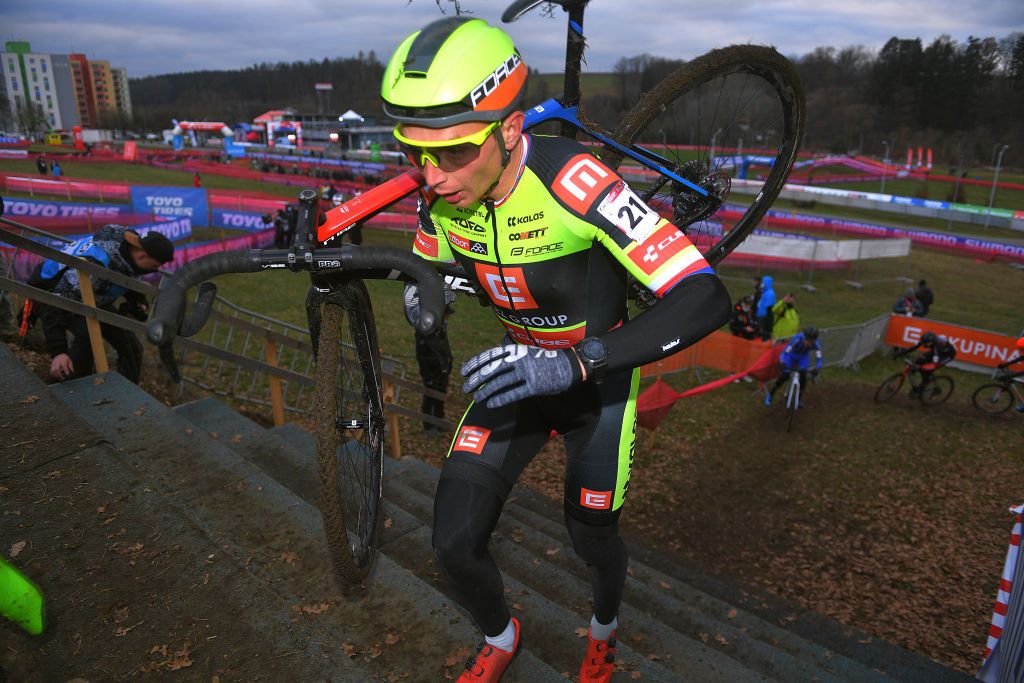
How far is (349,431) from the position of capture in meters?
3.98

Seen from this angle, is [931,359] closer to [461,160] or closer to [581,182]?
[581,182]

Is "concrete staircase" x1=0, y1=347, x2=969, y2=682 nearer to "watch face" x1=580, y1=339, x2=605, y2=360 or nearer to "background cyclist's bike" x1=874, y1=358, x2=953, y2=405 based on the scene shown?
"watch face" x1=580, y1=339, x2=605, y2=360

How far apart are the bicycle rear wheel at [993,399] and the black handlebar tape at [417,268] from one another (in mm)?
16048

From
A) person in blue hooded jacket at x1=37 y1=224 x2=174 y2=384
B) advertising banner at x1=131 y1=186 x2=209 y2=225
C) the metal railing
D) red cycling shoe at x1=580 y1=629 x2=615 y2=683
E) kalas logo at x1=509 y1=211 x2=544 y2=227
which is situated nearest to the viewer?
kalas logo at x1=509 y1=211 x2=544 y2=227

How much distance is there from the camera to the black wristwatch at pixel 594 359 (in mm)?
2412

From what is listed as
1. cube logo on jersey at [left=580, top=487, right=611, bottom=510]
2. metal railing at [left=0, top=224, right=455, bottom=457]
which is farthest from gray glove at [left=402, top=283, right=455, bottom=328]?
cube logo on jersey at [left=580, top=487, right=611, bottom=510]

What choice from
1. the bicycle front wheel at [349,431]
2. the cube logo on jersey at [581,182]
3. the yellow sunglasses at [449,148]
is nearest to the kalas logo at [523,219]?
the cube logo on jersey at [581,182]

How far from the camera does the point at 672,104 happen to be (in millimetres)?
4992

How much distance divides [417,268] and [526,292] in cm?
62

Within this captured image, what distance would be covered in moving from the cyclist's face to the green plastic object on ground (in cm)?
285

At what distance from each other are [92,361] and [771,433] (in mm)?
11605

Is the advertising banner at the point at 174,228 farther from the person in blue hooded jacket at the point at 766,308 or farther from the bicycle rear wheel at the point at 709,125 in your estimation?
the bicycle rear wheel at the point at 709,125

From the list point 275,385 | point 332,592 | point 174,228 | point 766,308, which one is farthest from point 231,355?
point 174,228

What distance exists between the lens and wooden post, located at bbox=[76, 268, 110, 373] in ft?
18.6
